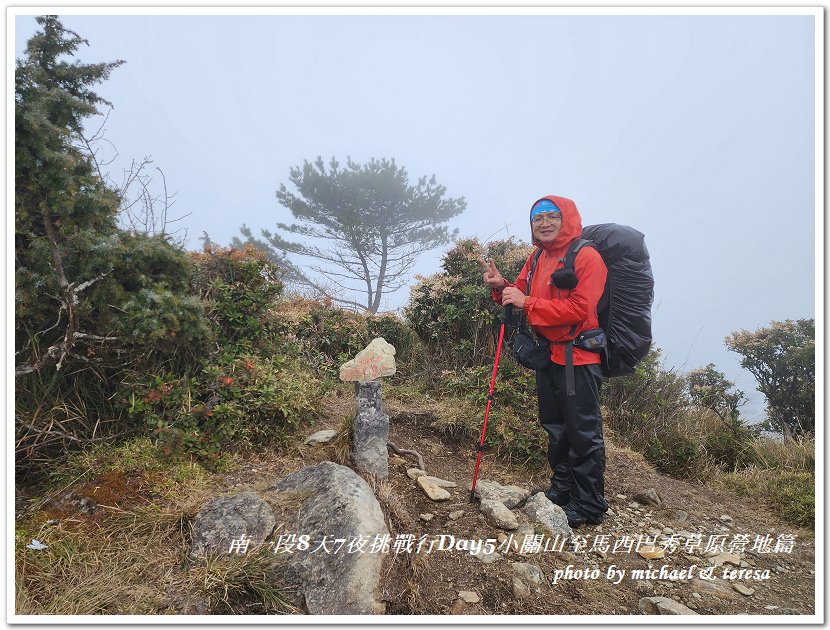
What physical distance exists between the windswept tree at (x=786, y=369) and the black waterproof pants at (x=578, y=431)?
16.5 feet

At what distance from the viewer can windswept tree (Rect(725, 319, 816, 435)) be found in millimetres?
6863

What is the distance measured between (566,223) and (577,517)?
241 cm

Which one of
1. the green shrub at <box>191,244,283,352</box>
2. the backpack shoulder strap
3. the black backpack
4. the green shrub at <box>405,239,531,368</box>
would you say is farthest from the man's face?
the green shrub at <box>191,244,283,352</box>

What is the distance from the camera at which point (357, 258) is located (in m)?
19.1

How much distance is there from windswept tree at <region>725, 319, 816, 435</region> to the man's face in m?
5.58

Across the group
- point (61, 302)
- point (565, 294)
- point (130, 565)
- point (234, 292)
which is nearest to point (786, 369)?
point (565, 294)

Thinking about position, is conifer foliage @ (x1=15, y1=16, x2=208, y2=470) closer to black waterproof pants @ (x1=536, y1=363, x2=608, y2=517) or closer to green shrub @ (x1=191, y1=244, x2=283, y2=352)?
green shrub @ (x1=191, y1=244, x2=283, y2=352)

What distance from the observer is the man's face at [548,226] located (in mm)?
3768

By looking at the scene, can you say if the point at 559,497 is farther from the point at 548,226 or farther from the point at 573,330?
the point at 548,226

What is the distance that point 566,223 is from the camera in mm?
3752

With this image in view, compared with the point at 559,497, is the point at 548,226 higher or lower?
higher

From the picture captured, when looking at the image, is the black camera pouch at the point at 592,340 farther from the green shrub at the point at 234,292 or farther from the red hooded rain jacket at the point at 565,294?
the green shrub at the point at 234,292

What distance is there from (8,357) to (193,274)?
2014 millimetres

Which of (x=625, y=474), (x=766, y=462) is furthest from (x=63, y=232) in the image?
(x=766, y=462)
